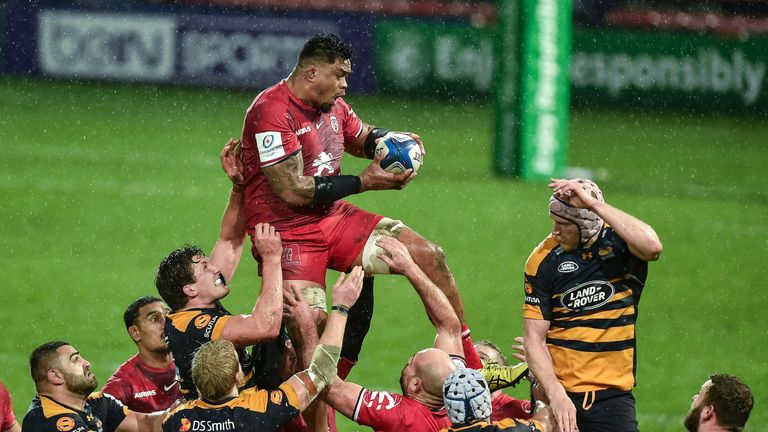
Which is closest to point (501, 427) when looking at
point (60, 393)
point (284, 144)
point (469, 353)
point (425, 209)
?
point (469, 353)

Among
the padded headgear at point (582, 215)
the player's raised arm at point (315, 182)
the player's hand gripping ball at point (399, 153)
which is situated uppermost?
the player's hand gripping ball at point (399, 153)

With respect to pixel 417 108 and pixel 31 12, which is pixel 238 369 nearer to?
pixel 417 108

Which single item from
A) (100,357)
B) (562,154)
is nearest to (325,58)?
(100,357)

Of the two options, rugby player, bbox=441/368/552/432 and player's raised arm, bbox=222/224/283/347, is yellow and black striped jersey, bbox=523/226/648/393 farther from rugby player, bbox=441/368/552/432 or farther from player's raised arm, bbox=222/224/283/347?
player's raised arm, bbox=222/224/283/347

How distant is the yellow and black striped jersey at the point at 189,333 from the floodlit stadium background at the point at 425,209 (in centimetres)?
309

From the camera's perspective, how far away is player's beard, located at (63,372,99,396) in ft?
24.8

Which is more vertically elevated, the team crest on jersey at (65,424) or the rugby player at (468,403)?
the rugby player at (468,403)

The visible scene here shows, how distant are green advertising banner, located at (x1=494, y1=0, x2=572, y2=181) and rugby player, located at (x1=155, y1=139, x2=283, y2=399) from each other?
1170 centimetres

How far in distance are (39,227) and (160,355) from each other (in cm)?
846

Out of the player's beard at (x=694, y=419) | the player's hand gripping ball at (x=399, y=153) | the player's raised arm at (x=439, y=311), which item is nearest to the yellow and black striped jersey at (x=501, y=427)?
the player's beard at (x=694, y=419)

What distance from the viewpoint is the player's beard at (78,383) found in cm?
756

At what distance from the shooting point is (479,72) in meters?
26.3

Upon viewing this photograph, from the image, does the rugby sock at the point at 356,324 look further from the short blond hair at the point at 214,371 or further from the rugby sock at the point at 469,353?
the short blond hair at the point at 214,371

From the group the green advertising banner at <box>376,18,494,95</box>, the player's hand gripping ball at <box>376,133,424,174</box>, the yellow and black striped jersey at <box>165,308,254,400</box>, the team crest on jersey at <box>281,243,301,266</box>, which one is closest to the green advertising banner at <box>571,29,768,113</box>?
the green advertising banner at <box>376,18,494,95</box>
